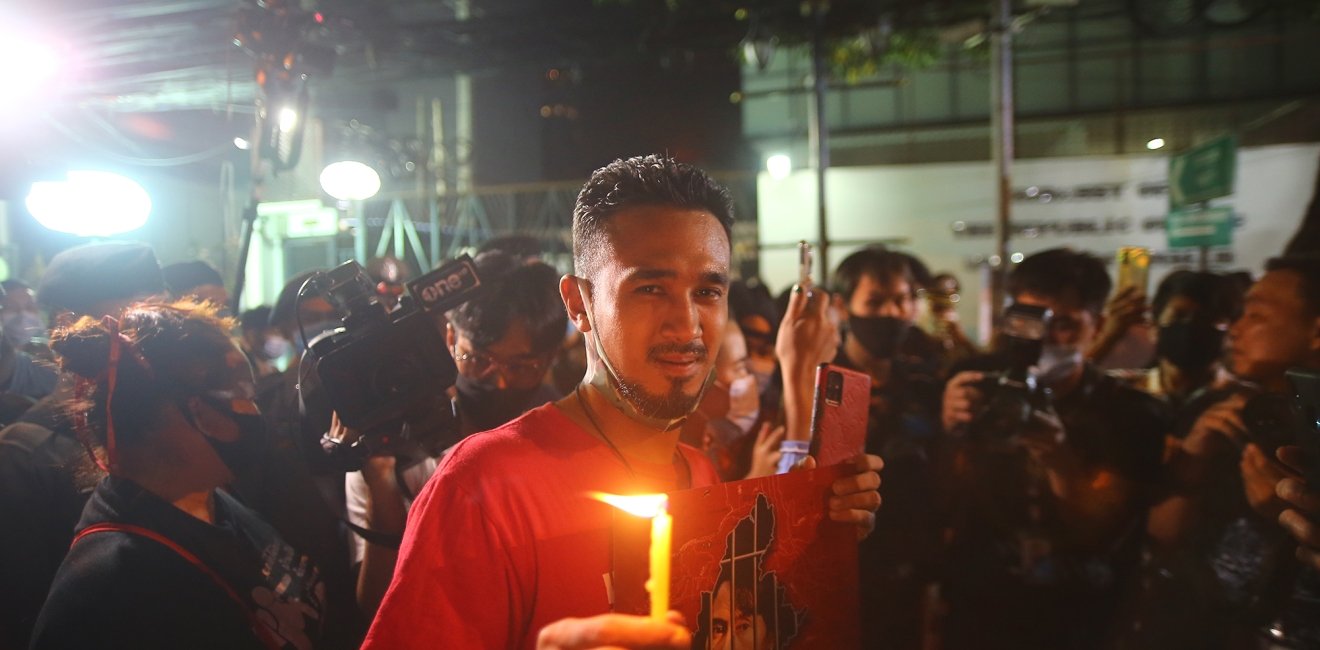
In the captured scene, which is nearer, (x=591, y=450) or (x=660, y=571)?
(x=660, y=571)

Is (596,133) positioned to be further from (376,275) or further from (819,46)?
(376,275)

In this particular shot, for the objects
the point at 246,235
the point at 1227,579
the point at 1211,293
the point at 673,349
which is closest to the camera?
the point at 673,349

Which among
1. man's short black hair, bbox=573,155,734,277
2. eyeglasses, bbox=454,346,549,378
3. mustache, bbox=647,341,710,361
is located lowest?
eyeglasses, bbox=454,346,549,378

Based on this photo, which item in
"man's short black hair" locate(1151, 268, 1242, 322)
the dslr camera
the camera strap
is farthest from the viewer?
"man's short black hair" locate(1151, 268, 1242, 322)

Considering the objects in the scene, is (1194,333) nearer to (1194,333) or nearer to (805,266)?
(1194,333)

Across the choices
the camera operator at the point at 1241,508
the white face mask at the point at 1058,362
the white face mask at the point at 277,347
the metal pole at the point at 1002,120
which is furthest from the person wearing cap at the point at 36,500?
the metal pole at the point at 1002,120

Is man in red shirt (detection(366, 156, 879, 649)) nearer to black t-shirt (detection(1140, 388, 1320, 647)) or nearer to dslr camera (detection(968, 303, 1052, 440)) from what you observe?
black t-shirt (detection(1140, 388, 1320, 647))

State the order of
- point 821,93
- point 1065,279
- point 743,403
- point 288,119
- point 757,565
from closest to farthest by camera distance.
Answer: point 757,565, point 743,403, point 1065,279, point 288,119, point 821,93

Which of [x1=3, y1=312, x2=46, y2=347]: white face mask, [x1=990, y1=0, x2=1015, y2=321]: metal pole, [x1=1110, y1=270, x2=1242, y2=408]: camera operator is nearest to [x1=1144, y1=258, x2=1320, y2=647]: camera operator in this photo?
[x1=1110, y1=270, x2=1242, y2=408]: camera operator

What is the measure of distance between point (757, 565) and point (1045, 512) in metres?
2.57

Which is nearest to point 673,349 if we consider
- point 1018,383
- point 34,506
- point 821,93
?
point 34,506

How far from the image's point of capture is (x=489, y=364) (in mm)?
2842

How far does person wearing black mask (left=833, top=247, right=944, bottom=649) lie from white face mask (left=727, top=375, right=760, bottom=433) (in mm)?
513

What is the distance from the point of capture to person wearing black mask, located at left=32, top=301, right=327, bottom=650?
1753 millimetres
